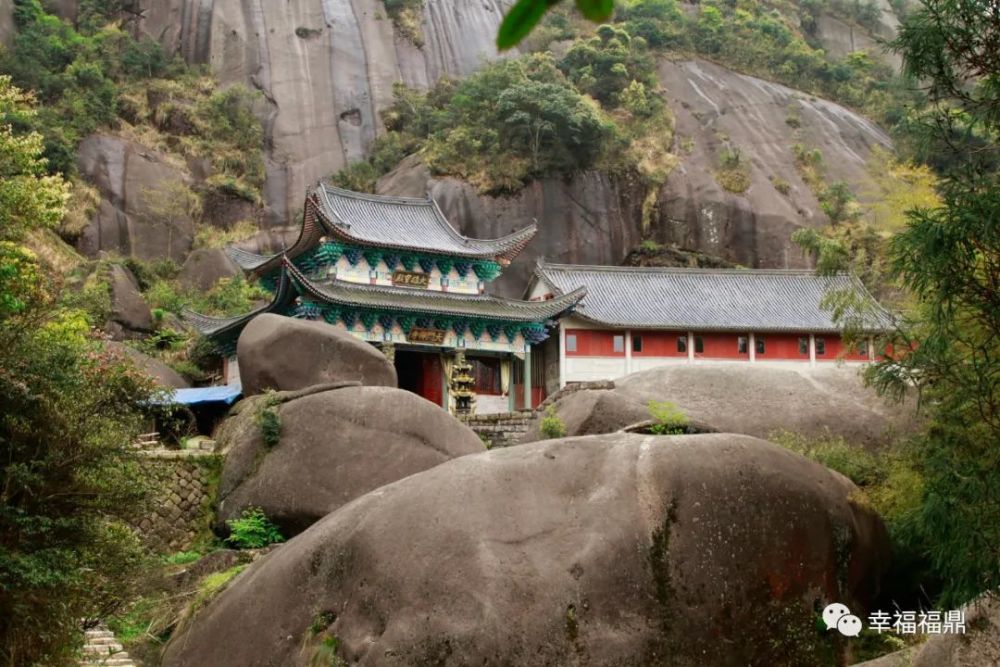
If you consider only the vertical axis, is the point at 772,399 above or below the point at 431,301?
below

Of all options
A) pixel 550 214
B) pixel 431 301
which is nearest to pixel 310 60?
pixel 550 214

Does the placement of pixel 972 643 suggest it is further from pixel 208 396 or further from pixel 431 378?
pixel 431 378

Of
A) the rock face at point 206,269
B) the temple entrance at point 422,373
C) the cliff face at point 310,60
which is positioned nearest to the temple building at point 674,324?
the temple entrance at point 422,373

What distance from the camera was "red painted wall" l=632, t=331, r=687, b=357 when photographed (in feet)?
118

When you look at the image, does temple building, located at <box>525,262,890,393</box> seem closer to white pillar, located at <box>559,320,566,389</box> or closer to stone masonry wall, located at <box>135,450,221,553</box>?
white pillar, located at <box>559,320,566,389</box>

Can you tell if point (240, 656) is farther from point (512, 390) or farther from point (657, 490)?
point (512, 390)

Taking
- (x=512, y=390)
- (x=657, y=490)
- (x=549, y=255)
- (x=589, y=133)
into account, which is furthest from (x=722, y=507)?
(x=589, y=133)

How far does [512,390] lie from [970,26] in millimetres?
24533

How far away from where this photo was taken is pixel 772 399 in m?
21.0

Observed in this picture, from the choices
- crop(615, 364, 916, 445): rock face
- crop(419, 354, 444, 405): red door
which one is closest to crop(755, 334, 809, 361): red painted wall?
crop(419, 354, 444, 405): red door

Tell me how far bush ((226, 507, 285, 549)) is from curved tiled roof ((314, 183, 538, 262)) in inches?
530

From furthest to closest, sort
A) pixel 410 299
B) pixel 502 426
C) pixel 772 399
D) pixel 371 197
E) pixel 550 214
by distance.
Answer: pixel 550 214
pixel 371 197
pixel 410 299
pixel 502 426
pixel 772 399

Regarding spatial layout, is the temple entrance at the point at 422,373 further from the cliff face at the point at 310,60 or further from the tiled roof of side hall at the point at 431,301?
the cliff face at the point at 310,60

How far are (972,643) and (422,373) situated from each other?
2339 centimetres
